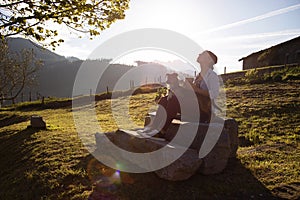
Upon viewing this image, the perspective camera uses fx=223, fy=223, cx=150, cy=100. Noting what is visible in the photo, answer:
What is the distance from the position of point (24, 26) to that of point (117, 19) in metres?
2.84

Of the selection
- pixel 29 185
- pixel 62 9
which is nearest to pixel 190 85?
pixel 29 185

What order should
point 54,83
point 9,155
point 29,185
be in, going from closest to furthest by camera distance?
point 29,185 → point 9,155 → point 54,83

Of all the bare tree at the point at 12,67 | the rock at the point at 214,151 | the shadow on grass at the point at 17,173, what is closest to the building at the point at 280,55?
the rock at the point at 214,151

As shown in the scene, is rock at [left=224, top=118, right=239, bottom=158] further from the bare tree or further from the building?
the building

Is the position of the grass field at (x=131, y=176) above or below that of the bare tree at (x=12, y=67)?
below

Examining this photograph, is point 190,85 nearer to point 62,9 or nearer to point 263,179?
point 263,179

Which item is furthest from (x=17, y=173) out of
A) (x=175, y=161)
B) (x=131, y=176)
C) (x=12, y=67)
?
(x=12, y=67)

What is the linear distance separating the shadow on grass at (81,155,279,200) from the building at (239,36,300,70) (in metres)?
28.9

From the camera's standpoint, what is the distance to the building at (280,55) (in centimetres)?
2828

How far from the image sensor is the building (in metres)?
28.3

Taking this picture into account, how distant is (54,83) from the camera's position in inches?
4727

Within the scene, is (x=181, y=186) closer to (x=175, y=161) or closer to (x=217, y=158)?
(x=175, y=161)

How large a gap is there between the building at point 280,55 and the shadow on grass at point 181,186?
94.8ft

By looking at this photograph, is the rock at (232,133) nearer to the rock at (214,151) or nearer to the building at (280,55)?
the rock at (214,151)
